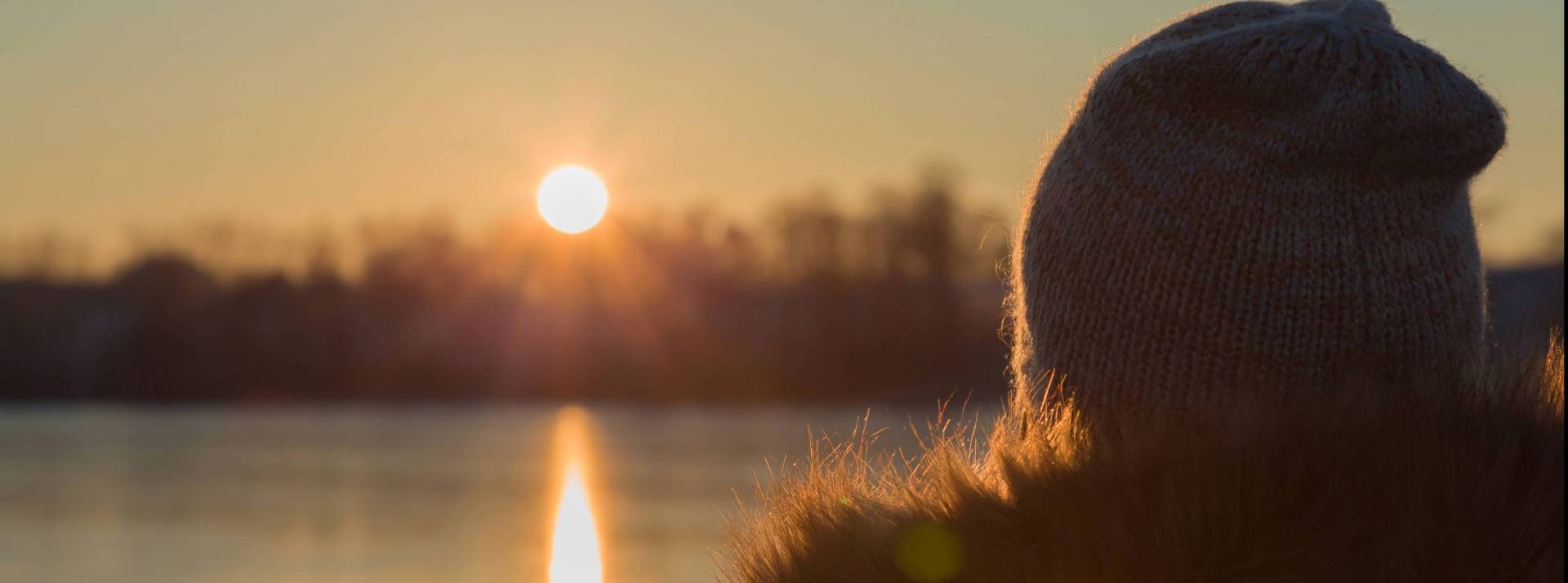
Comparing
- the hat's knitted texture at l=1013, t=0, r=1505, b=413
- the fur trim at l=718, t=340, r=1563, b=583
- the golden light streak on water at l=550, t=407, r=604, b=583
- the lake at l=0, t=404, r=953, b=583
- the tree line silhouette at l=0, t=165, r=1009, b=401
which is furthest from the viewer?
the tree line silhouette at l=0, t=165, r=1009, b=401

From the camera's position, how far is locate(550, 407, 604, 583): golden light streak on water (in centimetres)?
1389

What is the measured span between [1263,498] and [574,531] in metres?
16.0

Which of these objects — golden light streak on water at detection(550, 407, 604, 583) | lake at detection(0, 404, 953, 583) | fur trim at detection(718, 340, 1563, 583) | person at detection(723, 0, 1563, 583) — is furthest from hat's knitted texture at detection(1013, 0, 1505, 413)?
golden light streak on water at detection(550, 407, 604, 583)

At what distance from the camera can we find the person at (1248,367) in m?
1.35

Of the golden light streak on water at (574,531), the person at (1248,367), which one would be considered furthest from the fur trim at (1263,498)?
the golden light streak on water at (574,531)

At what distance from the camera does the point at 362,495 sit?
795 inches

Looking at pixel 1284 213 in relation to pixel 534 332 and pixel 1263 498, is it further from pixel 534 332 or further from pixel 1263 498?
pixel 534 332

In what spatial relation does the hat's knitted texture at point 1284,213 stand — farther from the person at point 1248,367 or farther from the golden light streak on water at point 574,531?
the golden light streak on water at point 574,531

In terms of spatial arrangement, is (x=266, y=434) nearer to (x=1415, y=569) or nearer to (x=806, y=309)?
(x=806, y=309)

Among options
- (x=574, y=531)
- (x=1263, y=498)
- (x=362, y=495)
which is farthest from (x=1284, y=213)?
(x=362, y=495)

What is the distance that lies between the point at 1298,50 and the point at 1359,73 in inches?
2.8

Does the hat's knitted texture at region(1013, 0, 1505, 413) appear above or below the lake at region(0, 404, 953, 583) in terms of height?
above

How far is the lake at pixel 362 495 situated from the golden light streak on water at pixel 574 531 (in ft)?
0.51

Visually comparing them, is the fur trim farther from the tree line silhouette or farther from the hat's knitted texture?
the tree line silhouette
